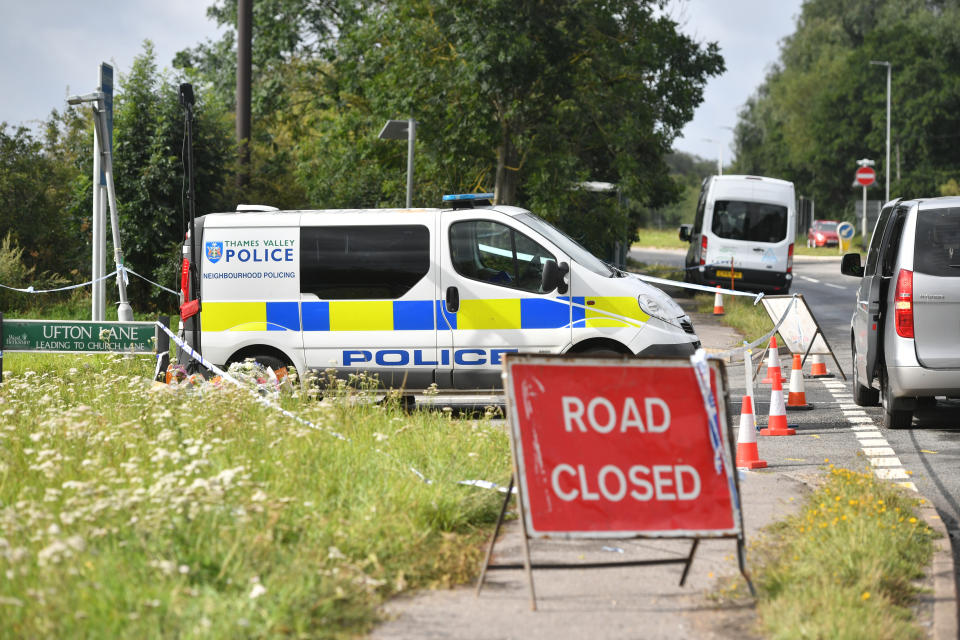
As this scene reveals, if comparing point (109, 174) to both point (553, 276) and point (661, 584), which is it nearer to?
point (553, 276)

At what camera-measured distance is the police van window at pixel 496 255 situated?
425 inches

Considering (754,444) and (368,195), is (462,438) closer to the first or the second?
(754,444)

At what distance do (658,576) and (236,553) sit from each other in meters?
1.95

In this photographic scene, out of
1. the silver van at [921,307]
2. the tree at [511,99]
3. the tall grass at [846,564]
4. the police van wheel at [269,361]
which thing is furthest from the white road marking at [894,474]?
the tree at [511,99]

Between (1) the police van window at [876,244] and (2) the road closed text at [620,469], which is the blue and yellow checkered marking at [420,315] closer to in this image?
(1) the police van window at [876,244]

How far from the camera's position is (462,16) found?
19.8 meters

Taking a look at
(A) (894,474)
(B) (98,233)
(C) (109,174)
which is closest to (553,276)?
(A) (894,474)

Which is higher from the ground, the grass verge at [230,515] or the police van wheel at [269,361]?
the police van wheel at [269,361]

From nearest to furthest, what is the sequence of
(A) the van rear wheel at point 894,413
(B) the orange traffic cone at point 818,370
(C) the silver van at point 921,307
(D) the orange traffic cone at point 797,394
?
(C) the silver van at point 921,307 → (A) the van rear wheel at point 894,413 → (D) the orange traffic cone at point 797,394 → (B) the orange traffic cone at point 818,370

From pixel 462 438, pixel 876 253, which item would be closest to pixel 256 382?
pixel 462 438

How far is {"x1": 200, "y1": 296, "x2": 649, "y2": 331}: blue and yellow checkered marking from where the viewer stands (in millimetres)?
10742

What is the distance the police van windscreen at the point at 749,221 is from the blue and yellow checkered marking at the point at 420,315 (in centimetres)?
1712

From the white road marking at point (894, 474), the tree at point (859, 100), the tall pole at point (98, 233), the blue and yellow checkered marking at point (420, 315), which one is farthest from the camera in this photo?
the tree at point (859, 100)

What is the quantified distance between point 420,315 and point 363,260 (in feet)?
2.29
